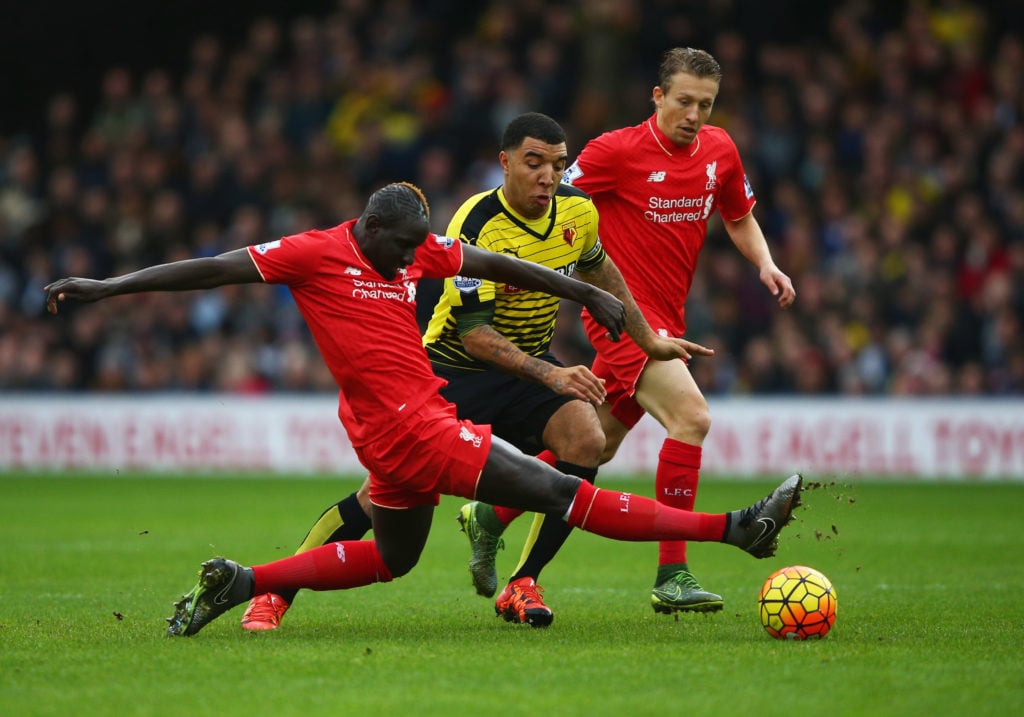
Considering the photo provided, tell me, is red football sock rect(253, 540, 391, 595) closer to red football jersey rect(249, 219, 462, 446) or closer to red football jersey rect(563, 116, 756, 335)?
red football jersey rect(249, 219, 462, 446)

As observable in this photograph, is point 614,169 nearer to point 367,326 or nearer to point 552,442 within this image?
point 552,442

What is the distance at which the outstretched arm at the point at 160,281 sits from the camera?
20.0ft

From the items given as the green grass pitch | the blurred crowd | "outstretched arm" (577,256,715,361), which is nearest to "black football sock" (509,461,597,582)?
the green grass pitch

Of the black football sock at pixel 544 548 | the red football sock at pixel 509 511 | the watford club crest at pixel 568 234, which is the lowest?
the black football sock at pixel 544 548

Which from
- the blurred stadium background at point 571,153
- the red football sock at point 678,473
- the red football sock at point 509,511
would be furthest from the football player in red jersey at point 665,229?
the blurred stadium background at point 571,153

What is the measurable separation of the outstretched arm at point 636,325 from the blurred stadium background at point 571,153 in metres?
9.83

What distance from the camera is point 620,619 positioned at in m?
7.32

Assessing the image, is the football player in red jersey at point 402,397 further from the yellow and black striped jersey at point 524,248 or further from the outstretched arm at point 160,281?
the yellow and black striped jersey at point 524,248

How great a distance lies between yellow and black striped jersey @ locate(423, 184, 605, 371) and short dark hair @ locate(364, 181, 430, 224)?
2.70 ft

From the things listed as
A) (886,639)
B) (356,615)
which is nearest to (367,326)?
(356,615)

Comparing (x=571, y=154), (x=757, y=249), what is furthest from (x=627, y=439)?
(x=757, y=249)

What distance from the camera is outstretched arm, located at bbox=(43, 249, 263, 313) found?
20.0 ft

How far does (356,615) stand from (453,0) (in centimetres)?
1666

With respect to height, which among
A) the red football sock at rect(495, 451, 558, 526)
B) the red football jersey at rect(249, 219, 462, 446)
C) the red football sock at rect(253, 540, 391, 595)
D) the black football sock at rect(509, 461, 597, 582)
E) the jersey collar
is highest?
the jersey collar
